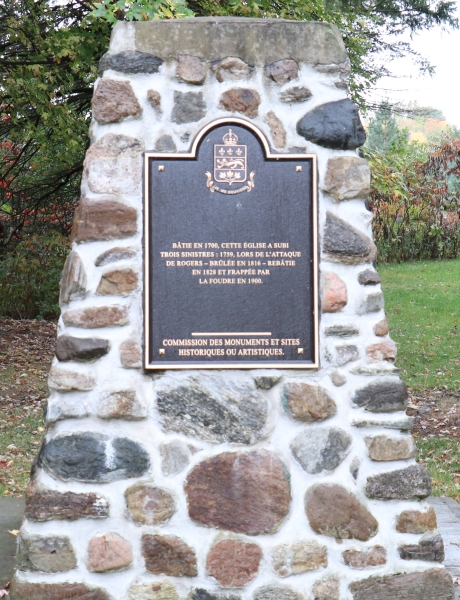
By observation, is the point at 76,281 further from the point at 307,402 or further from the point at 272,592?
the point at 272,592

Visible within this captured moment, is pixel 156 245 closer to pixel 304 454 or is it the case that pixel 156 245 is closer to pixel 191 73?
pixel 191 73

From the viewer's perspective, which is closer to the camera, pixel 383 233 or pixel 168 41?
pixel 168 41

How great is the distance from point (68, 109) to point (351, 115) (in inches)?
226

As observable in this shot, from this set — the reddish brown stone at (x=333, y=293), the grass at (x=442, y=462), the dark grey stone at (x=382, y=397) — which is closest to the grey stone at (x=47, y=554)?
the dark grey stone at (x=382, y=397)

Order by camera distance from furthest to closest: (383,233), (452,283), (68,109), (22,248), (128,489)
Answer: (383,233)
(452,283)
(22,248)
(68,109)
(128,489)

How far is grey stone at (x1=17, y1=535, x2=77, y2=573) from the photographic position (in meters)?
3.17

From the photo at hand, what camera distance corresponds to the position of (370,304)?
11.0 feet

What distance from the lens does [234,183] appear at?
11.1 feet

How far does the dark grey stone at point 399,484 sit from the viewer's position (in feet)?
10.8

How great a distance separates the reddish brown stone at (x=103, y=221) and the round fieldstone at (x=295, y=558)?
1570 millimetres

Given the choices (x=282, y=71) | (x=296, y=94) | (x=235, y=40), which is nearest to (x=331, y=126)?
(x=296, y=94)

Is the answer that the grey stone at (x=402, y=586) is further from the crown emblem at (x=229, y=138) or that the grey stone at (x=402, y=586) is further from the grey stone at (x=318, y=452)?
the crown emblem at (x=229, y=138)

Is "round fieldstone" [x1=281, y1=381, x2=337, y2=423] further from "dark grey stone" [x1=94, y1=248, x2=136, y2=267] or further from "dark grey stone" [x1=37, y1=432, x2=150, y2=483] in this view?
"dark grey stone" [x1=94, y1=248, x2=136, y2=267]

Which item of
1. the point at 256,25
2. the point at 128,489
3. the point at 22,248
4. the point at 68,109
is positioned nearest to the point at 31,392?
the point at 68,109
